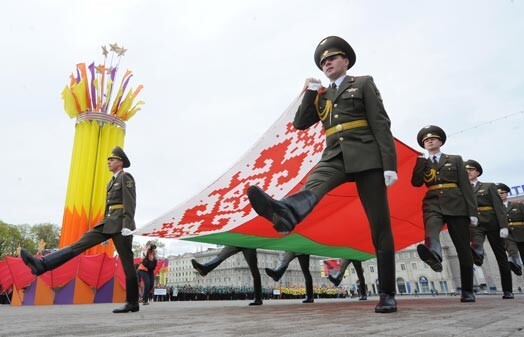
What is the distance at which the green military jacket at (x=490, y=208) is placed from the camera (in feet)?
17.3

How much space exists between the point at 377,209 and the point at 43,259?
10.9 ft

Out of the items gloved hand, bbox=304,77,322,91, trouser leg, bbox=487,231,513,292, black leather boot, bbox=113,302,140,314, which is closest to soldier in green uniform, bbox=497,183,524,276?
trouser leg, bbox=487,231,513,292

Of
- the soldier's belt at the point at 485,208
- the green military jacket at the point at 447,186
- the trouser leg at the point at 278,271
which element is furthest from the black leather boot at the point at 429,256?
the trouser leg at the point at 278,271

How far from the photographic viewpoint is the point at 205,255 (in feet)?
274

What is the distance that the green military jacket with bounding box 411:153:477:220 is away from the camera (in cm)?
397

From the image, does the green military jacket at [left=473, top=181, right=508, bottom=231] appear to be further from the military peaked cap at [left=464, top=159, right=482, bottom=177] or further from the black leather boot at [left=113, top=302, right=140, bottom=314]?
the black leather boot at [left=113, top=302, right=140, bottom=314]

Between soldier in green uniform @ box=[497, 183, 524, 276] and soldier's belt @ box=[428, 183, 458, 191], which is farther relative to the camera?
soldier in green uniform @ box=[497, 183, 524, 276]

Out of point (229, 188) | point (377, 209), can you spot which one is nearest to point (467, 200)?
point (377, 209)

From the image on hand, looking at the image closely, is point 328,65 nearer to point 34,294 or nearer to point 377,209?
point 377,209

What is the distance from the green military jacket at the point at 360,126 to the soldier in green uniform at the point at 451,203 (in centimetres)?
165

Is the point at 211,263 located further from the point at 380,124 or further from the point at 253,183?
the point at 380,124

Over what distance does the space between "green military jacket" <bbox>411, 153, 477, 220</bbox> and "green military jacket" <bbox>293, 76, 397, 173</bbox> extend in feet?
5.80

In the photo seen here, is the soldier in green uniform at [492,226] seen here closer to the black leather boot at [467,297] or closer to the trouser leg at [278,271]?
the black leather boot at [467,297]

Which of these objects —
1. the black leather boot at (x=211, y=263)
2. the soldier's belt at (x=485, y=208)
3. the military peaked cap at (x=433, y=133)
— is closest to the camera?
the military peaked cap at (x=433, y=133)
